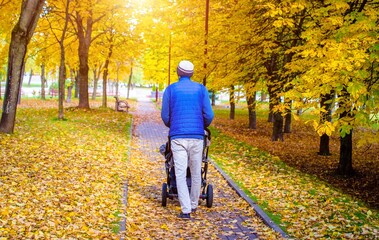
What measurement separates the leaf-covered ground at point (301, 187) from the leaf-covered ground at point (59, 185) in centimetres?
272

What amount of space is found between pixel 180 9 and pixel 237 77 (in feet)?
20.6

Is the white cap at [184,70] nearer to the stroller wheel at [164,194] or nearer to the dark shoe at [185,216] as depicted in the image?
the stroller wheel at [164,194]

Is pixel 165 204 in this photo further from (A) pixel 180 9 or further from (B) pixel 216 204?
(A) pixel 180 9

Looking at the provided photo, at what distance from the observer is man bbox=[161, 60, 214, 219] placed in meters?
6.92

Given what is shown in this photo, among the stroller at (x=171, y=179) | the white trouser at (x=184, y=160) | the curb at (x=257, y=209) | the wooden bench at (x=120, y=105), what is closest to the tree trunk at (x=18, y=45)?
the curb at (x=257, y=209)

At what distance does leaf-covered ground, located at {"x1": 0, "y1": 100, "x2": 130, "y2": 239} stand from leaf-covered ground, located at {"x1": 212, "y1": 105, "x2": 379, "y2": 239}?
2.72 metres

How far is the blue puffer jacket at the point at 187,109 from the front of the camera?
22.7 feet

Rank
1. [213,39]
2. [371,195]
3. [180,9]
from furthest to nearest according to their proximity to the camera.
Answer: [180,9]
[213,39]
[371,195]

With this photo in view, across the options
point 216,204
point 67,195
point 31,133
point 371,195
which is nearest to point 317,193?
point 371,195

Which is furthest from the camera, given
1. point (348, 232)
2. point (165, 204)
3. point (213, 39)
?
point (213, 39)

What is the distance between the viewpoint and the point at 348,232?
6.64 m

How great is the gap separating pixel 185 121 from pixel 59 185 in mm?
2897

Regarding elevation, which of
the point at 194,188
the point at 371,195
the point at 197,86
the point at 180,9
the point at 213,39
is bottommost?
the point at 371,195

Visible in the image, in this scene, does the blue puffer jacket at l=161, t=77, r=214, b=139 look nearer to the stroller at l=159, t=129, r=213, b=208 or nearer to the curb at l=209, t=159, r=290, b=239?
the stroller at l=159, t=129, r=213, b=208
